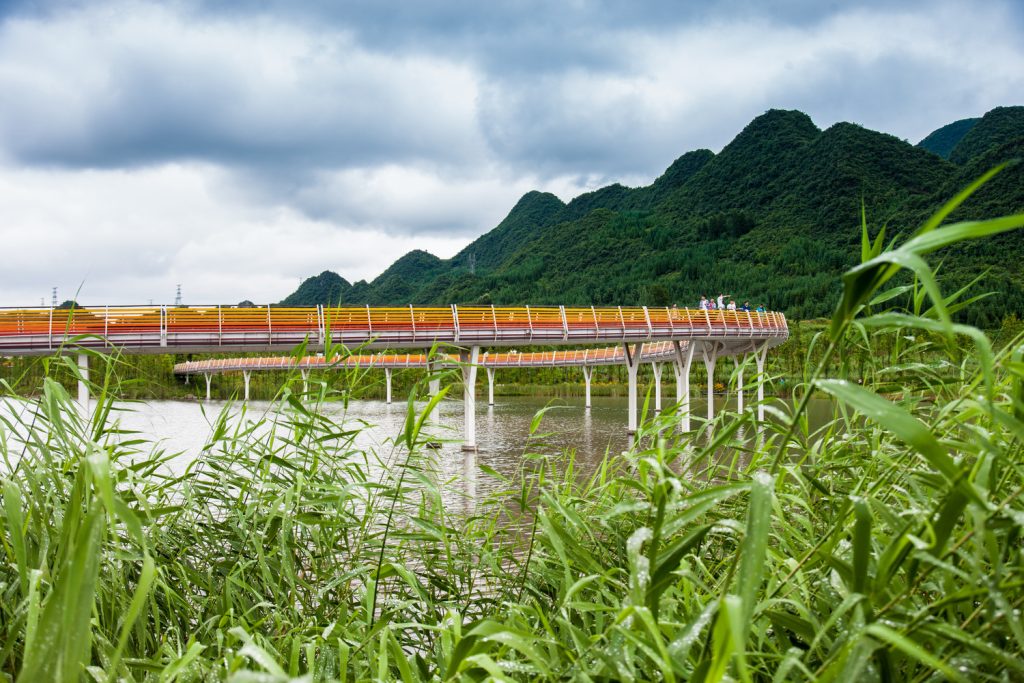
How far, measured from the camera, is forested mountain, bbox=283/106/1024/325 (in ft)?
267

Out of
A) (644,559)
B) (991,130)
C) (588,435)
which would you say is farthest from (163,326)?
(991,130)

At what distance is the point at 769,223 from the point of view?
110812mm

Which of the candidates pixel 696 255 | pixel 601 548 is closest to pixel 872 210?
pixel 696 255

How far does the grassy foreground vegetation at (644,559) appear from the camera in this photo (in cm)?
107

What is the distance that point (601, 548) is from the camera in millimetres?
2479

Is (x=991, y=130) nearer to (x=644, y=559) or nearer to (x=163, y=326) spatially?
(x=163, y=326)

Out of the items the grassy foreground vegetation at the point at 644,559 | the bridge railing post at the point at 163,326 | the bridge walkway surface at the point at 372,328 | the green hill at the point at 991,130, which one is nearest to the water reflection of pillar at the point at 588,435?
the bridge walkway surface at the point at 372,328

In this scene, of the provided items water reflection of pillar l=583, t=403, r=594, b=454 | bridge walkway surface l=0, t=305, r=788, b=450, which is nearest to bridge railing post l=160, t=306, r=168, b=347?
bridge walkway surface l=0, t=305, r=788, b=450

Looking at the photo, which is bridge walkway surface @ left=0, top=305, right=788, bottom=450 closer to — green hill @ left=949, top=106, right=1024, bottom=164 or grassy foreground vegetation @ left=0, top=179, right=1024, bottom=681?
grassy foreground vegetation @ left=0, top=179, right=1024, bottom=681

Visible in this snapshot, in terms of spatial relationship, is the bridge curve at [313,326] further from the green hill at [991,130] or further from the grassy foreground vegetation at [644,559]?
the green hill at [991,130]

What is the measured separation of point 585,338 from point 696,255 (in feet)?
286

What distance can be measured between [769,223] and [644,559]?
391 ft

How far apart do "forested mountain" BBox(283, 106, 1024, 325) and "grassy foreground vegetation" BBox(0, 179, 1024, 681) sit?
6877 centimetres

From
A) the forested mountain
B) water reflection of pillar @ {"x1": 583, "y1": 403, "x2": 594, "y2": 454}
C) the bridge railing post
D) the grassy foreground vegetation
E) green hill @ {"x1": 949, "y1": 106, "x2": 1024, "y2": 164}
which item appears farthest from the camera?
green hill @ {"x1": 949, "y1": 106, "x2": 1024, "y2": 164}
